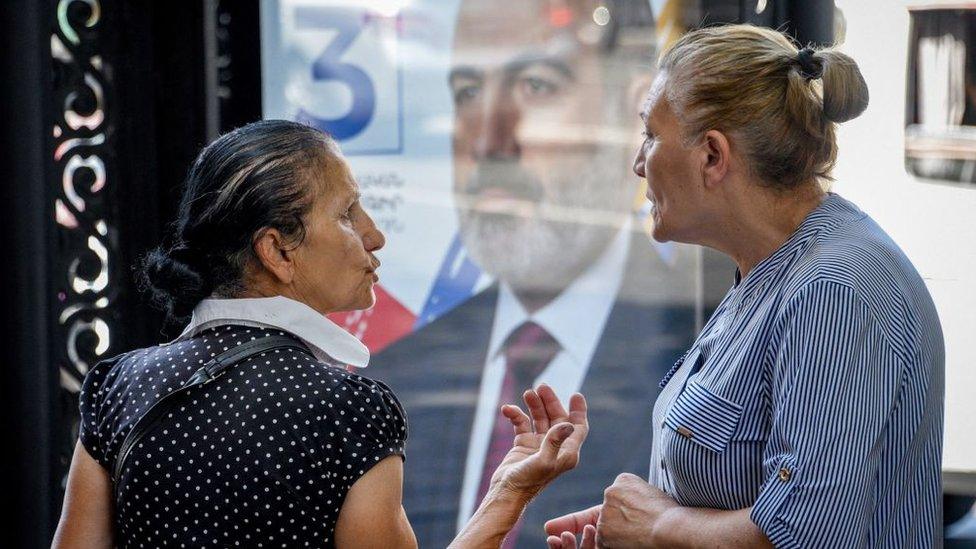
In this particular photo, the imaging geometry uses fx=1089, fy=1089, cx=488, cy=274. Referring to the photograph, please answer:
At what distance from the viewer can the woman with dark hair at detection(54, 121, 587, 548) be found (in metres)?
1.55

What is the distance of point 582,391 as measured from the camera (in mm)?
3572

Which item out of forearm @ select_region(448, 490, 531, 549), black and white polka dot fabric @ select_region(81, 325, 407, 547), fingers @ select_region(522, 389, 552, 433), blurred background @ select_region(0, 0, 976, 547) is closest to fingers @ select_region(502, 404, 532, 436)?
fingers @ select_region(522, 389, 552, 433)

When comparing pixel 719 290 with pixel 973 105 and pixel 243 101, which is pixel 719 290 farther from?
pixel 243 101

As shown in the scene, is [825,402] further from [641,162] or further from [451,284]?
[451,284]

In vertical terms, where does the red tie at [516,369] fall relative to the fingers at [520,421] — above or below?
below

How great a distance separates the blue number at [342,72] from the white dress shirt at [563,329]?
0.71 m

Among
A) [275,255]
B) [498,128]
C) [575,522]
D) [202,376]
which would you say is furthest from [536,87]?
[202,376]

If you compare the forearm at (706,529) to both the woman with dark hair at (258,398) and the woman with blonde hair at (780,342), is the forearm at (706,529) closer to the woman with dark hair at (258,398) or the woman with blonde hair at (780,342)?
the woman with blonde hair at (780,342)

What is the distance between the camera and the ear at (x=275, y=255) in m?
1.66

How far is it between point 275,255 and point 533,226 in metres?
1.88

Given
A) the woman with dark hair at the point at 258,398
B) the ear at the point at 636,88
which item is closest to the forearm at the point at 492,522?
the woman with dark hair at the point at 258,398

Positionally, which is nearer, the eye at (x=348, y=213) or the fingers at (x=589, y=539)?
the eye at (x=348, y=213)

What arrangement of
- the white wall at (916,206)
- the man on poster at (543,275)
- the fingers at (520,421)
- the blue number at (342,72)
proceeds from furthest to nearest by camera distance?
→ the man on poster at (543,275) → the blue number at (342,72) → the white wall at (916,206) → the fingers at (520,421)

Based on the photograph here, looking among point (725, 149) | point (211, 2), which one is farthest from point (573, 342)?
point (725, 149)
